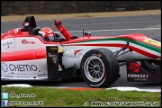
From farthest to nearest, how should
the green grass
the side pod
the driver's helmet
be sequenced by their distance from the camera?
the driver's helmet → the side pod → the green grass

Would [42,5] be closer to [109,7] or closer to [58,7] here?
[58,7]

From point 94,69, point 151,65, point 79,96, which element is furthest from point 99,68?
point 79,96

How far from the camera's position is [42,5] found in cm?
4066

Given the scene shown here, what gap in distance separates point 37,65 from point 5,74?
0.72 meters

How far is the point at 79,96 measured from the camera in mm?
6723

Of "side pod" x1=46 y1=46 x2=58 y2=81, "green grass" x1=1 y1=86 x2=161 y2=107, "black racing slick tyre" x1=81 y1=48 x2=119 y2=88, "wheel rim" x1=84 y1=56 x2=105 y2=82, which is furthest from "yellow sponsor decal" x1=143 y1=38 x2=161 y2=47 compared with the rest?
"side pod" x1=46 y1=46 x2=58 y2=81

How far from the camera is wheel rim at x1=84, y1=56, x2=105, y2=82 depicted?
8.12m

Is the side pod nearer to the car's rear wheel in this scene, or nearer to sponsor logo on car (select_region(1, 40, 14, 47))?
sponsor logo on car (select_region(1, 40, 14, 47))

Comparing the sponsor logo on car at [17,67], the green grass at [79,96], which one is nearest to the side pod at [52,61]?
the sponsor logo on car at [17,67]

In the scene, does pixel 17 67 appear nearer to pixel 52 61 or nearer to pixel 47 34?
pixel 52 61

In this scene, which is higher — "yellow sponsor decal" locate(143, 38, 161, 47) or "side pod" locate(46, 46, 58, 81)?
"yellow sponsor decal" locate(143, 38, 161, 47)

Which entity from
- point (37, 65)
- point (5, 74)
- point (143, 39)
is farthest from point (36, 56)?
point (143, 39)

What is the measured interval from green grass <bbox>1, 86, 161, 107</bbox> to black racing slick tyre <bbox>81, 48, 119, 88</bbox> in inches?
38.1

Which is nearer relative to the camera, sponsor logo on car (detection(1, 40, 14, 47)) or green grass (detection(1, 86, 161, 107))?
green grass (detection(1, 86, 161, 107))
